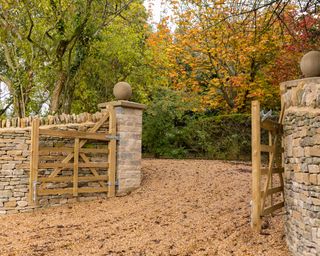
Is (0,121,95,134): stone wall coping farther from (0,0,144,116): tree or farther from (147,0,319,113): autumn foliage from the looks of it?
(147,0,319,113): autumn foliage

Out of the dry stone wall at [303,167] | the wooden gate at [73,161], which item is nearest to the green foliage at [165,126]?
the wooden gate at [73,161]

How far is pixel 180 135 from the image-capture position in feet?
45.1

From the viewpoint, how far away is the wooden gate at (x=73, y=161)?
7.72m

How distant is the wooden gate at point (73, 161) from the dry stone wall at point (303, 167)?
462cm

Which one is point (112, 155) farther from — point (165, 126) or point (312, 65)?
point (312, 65)

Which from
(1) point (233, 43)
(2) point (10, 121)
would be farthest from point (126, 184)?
(1) point (233, 43)

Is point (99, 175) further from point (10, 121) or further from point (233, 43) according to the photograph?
point (233, 43)

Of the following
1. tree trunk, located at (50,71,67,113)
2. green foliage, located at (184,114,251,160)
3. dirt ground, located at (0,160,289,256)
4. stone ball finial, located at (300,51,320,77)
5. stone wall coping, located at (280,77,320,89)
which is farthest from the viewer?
green foliage, located at (184,114,251,160)

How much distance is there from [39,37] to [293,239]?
9.40m

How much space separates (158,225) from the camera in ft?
20.8

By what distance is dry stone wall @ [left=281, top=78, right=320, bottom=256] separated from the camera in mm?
4074

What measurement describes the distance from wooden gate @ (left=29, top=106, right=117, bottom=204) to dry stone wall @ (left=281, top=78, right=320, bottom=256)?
182 inches

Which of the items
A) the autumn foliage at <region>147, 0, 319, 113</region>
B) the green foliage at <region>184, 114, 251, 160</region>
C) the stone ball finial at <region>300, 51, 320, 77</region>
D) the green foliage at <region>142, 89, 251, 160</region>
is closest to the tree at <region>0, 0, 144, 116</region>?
the green foliage at <region>142, 89, 251, 160</region>

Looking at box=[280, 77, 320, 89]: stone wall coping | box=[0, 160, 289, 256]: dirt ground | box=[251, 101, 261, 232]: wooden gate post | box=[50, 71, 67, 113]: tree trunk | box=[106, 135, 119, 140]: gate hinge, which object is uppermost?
box=[50, 71, 67, 113]: tree trunk
